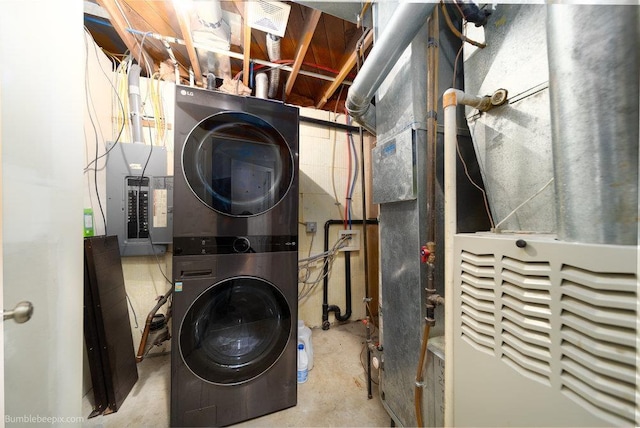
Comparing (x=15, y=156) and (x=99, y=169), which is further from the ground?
(x=99, y=169)

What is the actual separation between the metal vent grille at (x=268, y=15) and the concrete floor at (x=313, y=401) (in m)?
2.34

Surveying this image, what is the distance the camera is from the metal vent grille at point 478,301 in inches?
20.2

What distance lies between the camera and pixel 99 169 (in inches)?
55.0

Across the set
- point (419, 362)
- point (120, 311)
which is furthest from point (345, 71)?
point (120, 311)

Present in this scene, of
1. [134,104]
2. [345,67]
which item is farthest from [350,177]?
[134,104]

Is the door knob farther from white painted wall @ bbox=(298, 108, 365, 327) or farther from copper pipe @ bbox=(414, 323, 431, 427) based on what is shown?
white painted wall @ bbox=(298, 108, 365, 327)

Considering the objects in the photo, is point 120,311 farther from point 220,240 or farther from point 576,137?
point 576,137

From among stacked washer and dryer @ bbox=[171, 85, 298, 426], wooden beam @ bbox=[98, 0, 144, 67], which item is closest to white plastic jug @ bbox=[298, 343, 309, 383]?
stacked washer and dryer @ bbox=[171, 85, 298, 426]

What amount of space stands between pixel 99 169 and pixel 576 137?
2348 mm

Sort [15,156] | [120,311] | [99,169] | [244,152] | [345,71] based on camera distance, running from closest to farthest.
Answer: [15,156] → [244,152] → [120,311] → [99,169] → [345,71]

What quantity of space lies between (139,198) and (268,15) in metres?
1.54

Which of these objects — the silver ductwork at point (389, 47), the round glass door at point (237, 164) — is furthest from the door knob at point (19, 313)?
the silver ductwork at point (389, 47)

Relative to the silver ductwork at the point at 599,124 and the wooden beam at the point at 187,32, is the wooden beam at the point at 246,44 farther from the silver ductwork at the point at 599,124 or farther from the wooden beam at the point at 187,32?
the silver ductwork at the point at 599,124

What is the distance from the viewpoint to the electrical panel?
4.69ft
